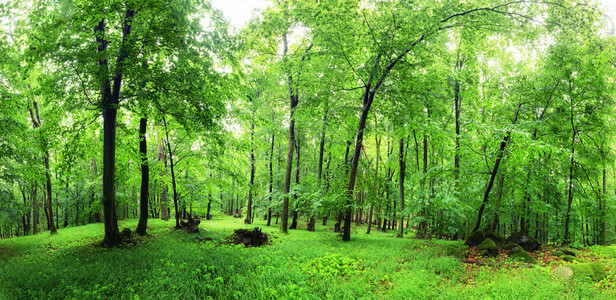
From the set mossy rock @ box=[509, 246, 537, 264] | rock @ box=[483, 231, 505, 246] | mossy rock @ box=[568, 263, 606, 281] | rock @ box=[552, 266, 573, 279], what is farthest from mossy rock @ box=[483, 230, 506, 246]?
rock @ box=[552, 266, 573, 279]

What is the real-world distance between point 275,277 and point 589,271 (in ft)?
22.9

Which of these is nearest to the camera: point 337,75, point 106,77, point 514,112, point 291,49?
point 106,77

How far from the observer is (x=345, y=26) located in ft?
27.1

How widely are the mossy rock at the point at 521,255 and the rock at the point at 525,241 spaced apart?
4.48ft

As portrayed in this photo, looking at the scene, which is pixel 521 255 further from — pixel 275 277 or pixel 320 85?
pixel 320 85

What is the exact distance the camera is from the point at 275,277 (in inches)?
203

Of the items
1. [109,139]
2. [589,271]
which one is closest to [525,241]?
[589,271]

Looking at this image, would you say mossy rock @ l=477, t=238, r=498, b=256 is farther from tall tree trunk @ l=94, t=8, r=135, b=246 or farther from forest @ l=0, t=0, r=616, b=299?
tall tree trunk @ l=94, t=8, r=135, b=246

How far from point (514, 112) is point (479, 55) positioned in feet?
21.3

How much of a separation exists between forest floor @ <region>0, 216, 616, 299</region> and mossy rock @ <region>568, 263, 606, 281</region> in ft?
0.60

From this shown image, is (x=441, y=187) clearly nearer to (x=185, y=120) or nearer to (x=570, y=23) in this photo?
(x=570, y=23)

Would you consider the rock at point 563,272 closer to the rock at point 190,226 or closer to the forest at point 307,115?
the forest at point 307,115

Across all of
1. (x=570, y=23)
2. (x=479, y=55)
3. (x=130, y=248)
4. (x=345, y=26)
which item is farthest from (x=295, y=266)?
→ (x=479, y=55)

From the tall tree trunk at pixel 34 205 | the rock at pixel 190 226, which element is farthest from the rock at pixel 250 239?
the tall tree trunk at pixel 34 205
